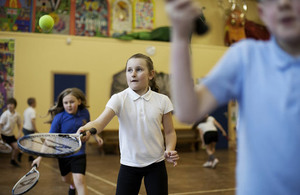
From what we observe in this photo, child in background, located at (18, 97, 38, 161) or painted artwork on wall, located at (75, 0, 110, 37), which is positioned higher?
painted artwork on wall, located at (75, 0, 110, 37)

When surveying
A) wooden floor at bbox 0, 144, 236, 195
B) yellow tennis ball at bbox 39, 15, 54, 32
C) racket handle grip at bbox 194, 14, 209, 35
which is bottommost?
wooden floor at bbox 0, 144, 236, 195

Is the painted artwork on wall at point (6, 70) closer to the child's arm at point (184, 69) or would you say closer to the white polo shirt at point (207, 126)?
the white polo shirt at point (207, 126)

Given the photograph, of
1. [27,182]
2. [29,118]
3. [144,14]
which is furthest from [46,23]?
[144,14]

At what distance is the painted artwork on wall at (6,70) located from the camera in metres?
9.80

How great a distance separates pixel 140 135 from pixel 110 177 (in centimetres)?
413

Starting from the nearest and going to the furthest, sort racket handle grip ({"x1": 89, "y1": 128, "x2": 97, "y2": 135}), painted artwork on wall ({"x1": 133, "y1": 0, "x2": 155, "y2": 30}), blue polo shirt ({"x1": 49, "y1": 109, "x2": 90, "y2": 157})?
racket handle grip ({"x1": 89, "y1": 128, "x2": 97, "y2": 135}) < blue polo shirt ({"x1": 49, "y1": 109, "x2": 90, "y2": 157}) < painted artwork on wall ({"x1": 133, "y1": 0, "x2": 155, "y2": 30})

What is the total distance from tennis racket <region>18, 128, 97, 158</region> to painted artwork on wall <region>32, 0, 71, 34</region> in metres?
8.39

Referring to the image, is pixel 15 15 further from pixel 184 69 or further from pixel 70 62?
pixel 184 69

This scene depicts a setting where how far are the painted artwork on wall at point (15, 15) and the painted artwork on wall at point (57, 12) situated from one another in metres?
0.20

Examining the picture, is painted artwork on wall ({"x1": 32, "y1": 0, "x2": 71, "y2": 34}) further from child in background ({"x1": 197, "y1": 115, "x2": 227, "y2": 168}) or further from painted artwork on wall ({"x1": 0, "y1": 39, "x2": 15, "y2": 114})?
child in background ({"x1": 197, "y1": 115, "x2": 227, "y2": 168})

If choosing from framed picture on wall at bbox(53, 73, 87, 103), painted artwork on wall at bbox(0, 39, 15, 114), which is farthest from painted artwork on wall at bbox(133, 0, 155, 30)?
painted artwork on wall at bbox(0, 39, 15, 114)

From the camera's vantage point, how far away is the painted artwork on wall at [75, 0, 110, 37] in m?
10.8

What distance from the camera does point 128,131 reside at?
2.74 meters

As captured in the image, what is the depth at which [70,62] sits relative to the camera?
10.5 meters
